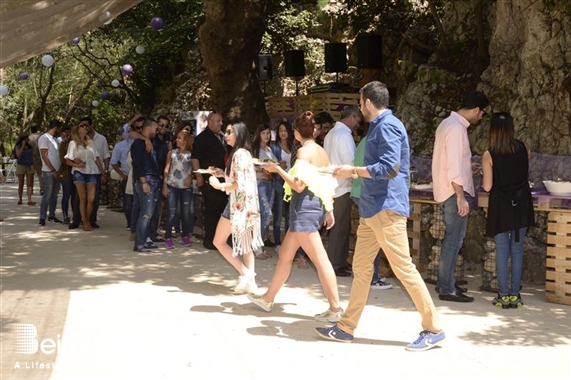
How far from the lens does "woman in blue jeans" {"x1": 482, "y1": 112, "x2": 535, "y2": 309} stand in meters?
8.26

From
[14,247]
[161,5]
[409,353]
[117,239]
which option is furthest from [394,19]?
[409,353]

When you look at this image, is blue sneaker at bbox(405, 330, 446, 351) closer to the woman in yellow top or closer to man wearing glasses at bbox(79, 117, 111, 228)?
the woman in yellow top

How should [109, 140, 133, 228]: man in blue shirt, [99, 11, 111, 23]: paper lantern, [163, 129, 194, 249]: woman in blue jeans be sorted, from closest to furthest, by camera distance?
[99, 11, 111, 23]: paper lantern < [163, 129, 194, 249]: woman in blue jeans < [109, 140, 133, 228]: man in blue shirt

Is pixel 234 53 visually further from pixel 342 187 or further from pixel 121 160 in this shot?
pixel 342 187

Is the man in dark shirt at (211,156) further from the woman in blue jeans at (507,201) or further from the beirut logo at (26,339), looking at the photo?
the beirut logo at (26,339)

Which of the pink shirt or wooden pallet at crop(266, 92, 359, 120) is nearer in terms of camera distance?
the pink shirt

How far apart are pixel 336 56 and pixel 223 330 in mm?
14245

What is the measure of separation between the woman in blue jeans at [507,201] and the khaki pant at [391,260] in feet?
6.70

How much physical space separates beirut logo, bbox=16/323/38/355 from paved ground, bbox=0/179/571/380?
5cm

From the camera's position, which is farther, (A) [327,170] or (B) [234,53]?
(B) [234,53]

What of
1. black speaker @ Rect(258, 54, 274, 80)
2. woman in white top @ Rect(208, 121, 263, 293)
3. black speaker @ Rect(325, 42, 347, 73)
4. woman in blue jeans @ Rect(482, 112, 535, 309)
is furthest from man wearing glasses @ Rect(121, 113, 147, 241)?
black speaker @ Rect(325, 42, 347, 73)

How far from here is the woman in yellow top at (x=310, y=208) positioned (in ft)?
23.8

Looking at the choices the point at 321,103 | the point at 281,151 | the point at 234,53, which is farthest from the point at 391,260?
the point at 321,103

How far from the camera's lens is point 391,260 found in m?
6.46
